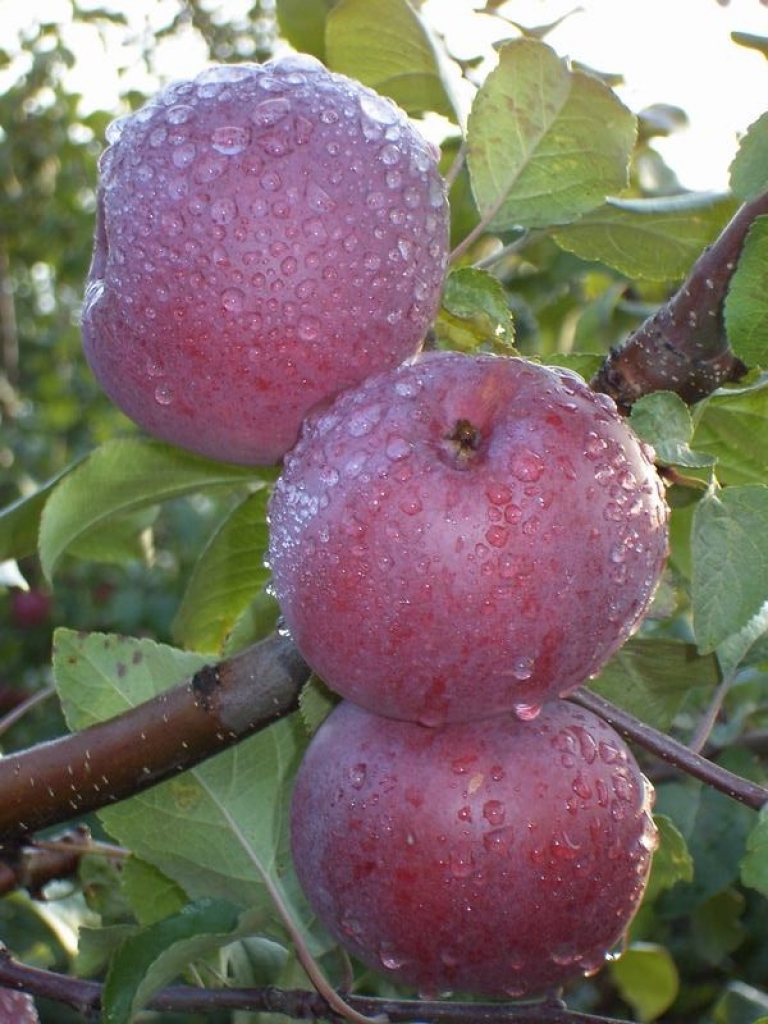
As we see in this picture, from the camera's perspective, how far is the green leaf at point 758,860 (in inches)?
27.1

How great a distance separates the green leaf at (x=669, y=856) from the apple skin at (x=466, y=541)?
33cm

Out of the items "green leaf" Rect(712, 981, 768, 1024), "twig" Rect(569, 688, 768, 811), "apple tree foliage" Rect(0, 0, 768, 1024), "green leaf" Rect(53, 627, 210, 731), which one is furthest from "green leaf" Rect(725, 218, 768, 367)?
"green leaf" Rect(712, 981, 768, 1024)

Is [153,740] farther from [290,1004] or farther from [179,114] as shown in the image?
[179,114]

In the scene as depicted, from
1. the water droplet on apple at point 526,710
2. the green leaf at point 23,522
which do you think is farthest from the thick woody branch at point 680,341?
the green leaf at point 23,522

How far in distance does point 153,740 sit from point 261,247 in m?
0.34

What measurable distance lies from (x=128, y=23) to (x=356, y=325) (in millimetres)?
3689

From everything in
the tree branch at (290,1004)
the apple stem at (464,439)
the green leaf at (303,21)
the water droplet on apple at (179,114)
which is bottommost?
the tree branch at (290,1004)

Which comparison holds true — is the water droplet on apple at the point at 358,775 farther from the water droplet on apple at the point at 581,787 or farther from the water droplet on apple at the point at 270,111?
the water droplet on apple at the point at 270,111

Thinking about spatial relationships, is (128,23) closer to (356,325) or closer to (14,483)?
(14,483)

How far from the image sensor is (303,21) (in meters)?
1.09

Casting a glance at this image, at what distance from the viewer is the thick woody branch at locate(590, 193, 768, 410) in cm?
77

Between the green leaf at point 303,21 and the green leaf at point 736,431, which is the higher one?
the green leaf at point 303,21

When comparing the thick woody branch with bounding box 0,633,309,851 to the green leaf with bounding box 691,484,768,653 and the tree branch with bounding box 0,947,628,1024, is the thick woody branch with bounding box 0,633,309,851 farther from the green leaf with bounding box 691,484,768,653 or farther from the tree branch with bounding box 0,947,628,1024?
the green leaf with bounding box 691,484,768,653

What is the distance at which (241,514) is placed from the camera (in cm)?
101
